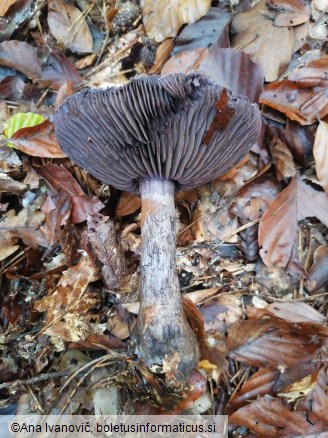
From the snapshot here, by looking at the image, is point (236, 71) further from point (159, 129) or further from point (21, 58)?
point (21, 58)

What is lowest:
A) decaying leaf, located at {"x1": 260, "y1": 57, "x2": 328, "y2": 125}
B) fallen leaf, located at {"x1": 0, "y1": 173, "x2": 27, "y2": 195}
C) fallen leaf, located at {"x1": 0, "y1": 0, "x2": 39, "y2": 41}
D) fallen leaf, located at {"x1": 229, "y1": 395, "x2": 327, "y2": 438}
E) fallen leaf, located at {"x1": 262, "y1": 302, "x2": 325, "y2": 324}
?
fallen leaf, located at {"x1": 229, "y1": 395, "x2": 327, "y2": 438}

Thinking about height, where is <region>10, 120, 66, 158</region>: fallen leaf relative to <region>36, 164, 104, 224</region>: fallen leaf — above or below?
above

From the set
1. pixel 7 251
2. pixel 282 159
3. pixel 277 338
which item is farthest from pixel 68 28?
pixel 277 338

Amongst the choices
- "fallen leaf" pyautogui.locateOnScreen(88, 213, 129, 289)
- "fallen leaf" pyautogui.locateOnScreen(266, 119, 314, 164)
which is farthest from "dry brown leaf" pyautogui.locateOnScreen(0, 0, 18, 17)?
"fallen leaf" pyautogui.locateOnScreen(266, 119, 314, 164)

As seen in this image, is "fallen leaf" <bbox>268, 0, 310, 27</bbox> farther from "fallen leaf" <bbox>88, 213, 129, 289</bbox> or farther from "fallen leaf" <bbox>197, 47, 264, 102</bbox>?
"fallen leaf" <bbox>88, 213, 129, 289</bbox>

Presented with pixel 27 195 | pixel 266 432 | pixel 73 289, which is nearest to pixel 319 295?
pixel 266 432

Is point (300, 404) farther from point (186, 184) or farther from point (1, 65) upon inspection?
point (1, 65)
